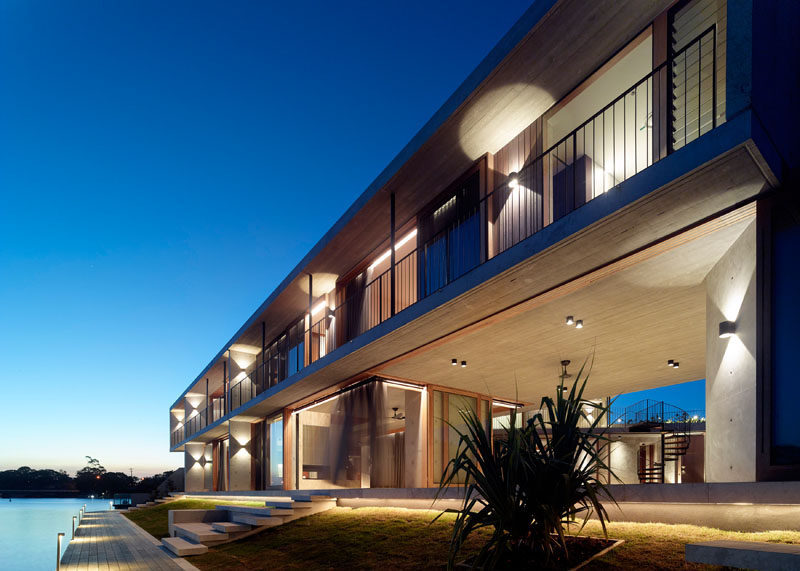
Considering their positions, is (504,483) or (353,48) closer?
(504,483)

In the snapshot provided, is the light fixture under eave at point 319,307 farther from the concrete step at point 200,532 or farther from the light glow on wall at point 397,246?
the concrete step at point 200,532

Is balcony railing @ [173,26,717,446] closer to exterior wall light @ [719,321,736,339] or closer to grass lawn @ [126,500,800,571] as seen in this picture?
exterior wall light @ [719,321,736,339]

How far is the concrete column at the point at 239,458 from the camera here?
18.2 m

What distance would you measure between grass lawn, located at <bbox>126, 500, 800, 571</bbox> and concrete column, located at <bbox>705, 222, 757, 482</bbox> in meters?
0.75

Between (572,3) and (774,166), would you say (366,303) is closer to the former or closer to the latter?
(572,3)

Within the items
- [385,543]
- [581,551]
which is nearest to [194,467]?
[385,543]

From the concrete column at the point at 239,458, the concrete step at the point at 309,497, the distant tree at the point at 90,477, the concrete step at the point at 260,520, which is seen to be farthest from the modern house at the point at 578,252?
the distant tree at the point at 90,477

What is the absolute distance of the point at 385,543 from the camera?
6.76 meters

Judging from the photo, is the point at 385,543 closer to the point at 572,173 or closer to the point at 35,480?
the point at 572,173

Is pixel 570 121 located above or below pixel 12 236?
below

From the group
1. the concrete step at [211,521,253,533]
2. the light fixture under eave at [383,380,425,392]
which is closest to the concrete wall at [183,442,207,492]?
the concrete step at [211,521,253,533]

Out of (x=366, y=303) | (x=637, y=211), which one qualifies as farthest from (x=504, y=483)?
(x=366, y=303)

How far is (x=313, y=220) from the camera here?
221 feet

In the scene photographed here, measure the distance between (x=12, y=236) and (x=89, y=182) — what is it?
15.6m
